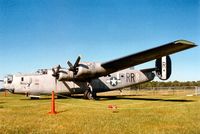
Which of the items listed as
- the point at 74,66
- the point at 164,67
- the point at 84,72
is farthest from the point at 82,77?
the point at 164,67

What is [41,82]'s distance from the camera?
26.6 metres

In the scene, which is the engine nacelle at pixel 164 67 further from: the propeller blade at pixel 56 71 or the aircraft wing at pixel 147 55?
the propeller blade at pixel 56 71

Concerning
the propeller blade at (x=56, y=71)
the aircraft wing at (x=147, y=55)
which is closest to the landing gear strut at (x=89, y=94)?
the aircraft wing at (x=147, y=55)

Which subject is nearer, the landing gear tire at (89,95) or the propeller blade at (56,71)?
the propeller blade at (56,71)

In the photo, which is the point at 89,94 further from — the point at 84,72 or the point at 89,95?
the point at 84,72

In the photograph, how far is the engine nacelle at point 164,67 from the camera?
30422 mm

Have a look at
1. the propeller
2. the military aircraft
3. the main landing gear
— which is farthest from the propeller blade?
the main landing gear

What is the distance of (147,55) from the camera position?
73.3ft

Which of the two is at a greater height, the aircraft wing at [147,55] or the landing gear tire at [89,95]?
the aircraft wing at [147,55]

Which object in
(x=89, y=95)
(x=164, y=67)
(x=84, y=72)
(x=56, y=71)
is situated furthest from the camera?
(x=164, y=67)

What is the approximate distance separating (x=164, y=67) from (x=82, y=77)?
9831 millimetres

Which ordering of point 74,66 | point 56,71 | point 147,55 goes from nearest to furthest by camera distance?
point 147,55
point 74,66
point 56,71

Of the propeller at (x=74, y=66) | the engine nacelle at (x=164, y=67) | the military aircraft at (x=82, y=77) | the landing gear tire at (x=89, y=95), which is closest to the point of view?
the military aircraft at (x=82, y=77)

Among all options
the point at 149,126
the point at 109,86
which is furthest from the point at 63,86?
the point at 149,126
